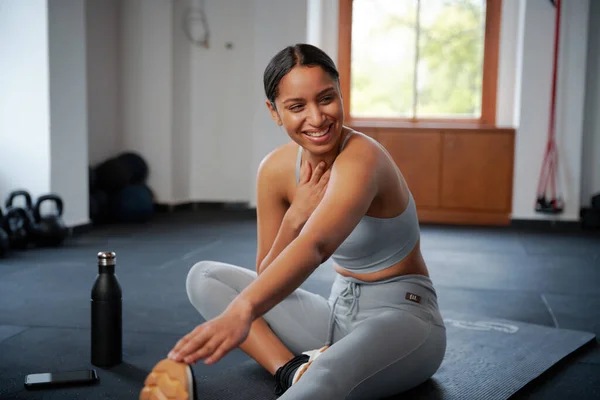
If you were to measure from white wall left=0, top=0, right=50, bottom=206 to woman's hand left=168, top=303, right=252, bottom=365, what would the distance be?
166 inches

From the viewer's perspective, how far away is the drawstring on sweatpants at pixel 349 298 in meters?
2.02

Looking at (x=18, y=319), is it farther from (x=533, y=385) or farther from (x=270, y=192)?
(x=533, y=385)

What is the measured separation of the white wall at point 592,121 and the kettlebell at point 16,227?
15.8 feet

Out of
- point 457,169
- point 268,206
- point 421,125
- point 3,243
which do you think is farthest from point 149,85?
point 268,206

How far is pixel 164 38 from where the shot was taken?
22.2ft

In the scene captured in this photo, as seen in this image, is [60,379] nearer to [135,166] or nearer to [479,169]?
[135,166]

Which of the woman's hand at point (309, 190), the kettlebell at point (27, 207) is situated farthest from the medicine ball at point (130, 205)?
the woman's hand at point (309, 190)

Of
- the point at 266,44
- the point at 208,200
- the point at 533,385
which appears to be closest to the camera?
the point at 533,385

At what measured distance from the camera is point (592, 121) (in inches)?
251

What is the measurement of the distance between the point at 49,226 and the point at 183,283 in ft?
5.01

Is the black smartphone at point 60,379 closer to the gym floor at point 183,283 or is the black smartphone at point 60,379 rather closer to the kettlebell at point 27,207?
the gym floor at point 183,283

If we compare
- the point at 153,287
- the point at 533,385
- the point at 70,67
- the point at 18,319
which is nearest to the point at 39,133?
the point at 70,67

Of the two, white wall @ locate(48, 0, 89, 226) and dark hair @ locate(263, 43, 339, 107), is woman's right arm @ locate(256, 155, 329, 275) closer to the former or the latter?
dark hair @ locate(263, 43, 339, 107)

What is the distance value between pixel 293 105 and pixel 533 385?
129 cm
